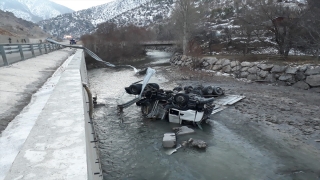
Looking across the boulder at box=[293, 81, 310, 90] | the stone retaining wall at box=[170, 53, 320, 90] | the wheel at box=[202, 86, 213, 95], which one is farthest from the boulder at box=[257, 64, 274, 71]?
the wheel at box=[202, 86, 213, 95]

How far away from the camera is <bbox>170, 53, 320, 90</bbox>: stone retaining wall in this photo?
16.6 m

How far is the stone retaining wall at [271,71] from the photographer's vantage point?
1656 centimetres

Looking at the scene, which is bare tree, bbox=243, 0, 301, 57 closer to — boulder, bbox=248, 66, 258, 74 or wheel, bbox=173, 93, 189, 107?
boulder, bbox=248, 66, 258, 74

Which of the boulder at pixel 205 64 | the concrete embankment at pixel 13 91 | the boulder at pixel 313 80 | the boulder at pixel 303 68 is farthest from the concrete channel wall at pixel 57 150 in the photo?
the boulder at pixel 205 64

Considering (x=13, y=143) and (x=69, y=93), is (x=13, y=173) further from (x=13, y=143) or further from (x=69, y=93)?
(x=69, y=93)

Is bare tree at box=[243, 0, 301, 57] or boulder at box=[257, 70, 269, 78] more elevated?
bare tree at box=[243, 0, 301, 57]

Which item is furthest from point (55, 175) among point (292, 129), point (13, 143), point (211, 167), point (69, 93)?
point (292, 129)

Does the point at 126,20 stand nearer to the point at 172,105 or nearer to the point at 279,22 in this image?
the point at 279,22

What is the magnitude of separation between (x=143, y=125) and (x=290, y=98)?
32.5ft

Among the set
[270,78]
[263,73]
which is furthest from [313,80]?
[263,73]

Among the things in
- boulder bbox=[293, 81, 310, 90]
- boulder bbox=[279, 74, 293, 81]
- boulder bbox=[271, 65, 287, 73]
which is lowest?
boulder bbox=[293, 81, 310, 90]

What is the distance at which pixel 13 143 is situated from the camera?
3396 mm

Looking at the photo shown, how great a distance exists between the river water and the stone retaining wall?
1070 centimetres

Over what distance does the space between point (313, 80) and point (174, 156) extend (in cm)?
1426
